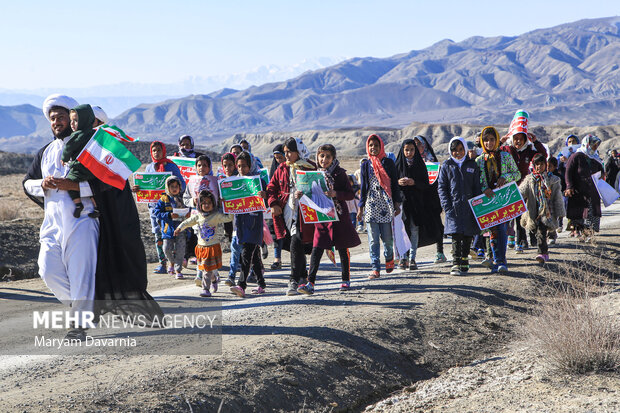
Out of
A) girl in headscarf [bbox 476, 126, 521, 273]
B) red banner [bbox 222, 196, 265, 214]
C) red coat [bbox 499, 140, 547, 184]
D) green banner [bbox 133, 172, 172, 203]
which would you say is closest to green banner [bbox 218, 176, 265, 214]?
red banner [bbox 222, 196, 265, 214]

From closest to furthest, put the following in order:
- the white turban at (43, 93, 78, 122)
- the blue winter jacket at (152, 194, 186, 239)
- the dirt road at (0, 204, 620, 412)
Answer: the dirt road at (0, 204, 620, 412) < the white turban at (43, 93, 78, 122) < the blue winter jacket at (152, 194, 186, 239)

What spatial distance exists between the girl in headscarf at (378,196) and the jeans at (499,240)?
4.43 ft

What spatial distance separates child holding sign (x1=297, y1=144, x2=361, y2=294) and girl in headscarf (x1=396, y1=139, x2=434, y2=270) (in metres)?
2.00

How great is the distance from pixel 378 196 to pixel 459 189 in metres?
1.07

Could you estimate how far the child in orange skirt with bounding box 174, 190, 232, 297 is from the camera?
8828 millimetres

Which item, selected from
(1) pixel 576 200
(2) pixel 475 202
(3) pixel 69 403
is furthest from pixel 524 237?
(3) pixel 69 403

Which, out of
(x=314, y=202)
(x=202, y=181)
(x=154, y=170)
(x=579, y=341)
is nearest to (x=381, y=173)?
(x=314, y=202)

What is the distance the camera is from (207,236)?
350 inches

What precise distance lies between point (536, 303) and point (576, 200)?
4887 mm

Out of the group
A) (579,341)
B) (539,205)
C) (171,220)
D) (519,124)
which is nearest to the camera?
(579,341)

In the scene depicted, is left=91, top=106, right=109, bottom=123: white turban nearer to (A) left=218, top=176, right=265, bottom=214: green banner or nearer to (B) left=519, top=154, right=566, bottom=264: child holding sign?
(A) left=218, top=176, right=265, bottom=214: green banner

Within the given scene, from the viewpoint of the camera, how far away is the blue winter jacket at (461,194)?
968cm

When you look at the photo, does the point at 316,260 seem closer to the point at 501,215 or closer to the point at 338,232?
the point at 338,232

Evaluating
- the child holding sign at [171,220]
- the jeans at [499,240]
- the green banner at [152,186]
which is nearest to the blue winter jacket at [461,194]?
the jeans at [499,240]
